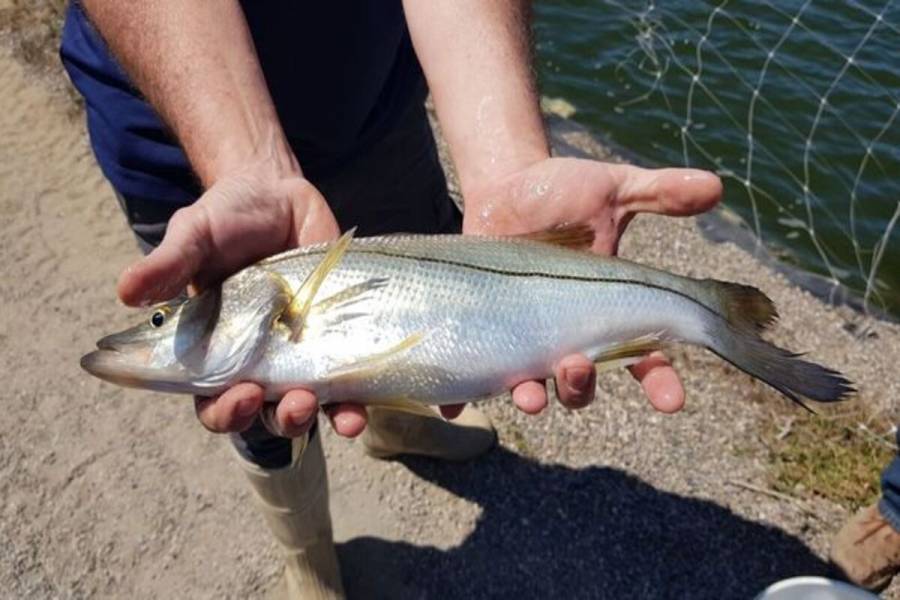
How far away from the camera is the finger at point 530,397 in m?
2.00

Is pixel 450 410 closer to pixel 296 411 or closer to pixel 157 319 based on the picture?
pixel 296 411

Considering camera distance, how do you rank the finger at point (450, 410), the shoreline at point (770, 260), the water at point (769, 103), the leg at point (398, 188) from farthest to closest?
1. the water at point (769, 103)
2. the shoreline at point (770, 260)
3. the leg at point (398, 188)
4. the finger at point (450, 410)

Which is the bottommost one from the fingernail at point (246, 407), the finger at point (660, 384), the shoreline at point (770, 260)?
the shoreline at point (770, 260)

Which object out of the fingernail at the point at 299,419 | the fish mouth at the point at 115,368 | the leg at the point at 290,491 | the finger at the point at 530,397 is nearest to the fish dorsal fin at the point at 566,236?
the finger at the point at 530,397

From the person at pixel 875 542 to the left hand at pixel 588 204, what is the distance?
132 centimetres

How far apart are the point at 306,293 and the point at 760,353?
1092 millimetres

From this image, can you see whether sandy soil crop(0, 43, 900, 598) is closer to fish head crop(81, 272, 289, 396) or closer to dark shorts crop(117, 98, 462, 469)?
dark shorts crop(117, 98, 462, 469)

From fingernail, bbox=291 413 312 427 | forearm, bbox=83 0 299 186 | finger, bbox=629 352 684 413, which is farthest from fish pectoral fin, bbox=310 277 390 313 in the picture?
finger, bbox=629 352 684 413

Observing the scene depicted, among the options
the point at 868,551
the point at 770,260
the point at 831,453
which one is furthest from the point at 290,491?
the point at 770,260

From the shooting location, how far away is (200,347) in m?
1.94

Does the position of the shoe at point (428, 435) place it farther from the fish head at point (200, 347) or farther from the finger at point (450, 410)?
the fish head at point (200, 347)

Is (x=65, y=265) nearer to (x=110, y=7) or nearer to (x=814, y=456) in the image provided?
(x=110, y=7)

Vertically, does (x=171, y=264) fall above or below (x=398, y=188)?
above

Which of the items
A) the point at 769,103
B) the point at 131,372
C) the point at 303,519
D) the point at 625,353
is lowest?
the point at 769,103
